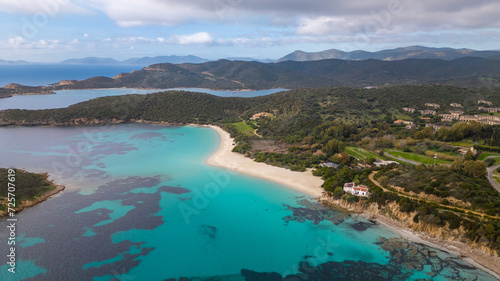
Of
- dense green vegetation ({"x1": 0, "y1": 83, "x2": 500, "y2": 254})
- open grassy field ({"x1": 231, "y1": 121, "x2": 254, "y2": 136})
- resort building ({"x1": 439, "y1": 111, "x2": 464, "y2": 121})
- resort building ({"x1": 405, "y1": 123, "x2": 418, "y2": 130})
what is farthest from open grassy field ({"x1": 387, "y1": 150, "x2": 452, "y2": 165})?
open grassy field ({"x1": 231, "y1": 121, "x2": 254, "y2": 136})

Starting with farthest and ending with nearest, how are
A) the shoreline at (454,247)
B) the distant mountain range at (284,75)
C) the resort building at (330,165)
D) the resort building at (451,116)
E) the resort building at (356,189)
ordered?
the distant mountain range at (284,75)
the resort building at (451,116)
the resort building at (330,165)
the resort building at (356,189)
the shoreline at (454,247)

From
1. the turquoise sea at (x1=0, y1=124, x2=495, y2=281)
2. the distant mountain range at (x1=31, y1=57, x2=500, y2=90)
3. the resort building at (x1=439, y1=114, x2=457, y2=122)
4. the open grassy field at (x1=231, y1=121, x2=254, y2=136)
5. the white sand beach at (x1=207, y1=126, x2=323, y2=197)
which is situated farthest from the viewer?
the distant mountain range at (x1=31, y1=57, x2=500, y2=90)

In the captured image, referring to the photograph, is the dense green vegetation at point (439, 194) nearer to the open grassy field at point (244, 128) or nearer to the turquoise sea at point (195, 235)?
the turquoise sea at point (195, 235)

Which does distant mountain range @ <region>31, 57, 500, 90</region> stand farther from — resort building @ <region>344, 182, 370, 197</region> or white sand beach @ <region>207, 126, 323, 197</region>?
resort building @ <region>344, 182, 370, 197</region>

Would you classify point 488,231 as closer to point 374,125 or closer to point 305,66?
point 374,125

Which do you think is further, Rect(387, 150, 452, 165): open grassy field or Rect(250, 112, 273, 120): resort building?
Rect(250, 112, 273, 120): resort building

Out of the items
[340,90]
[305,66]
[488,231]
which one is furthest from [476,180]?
[305,66]

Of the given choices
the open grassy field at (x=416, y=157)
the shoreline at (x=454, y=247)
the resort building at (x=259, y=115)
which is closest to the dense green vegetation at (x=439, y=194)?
the shoreline at (x=454, y=247)
